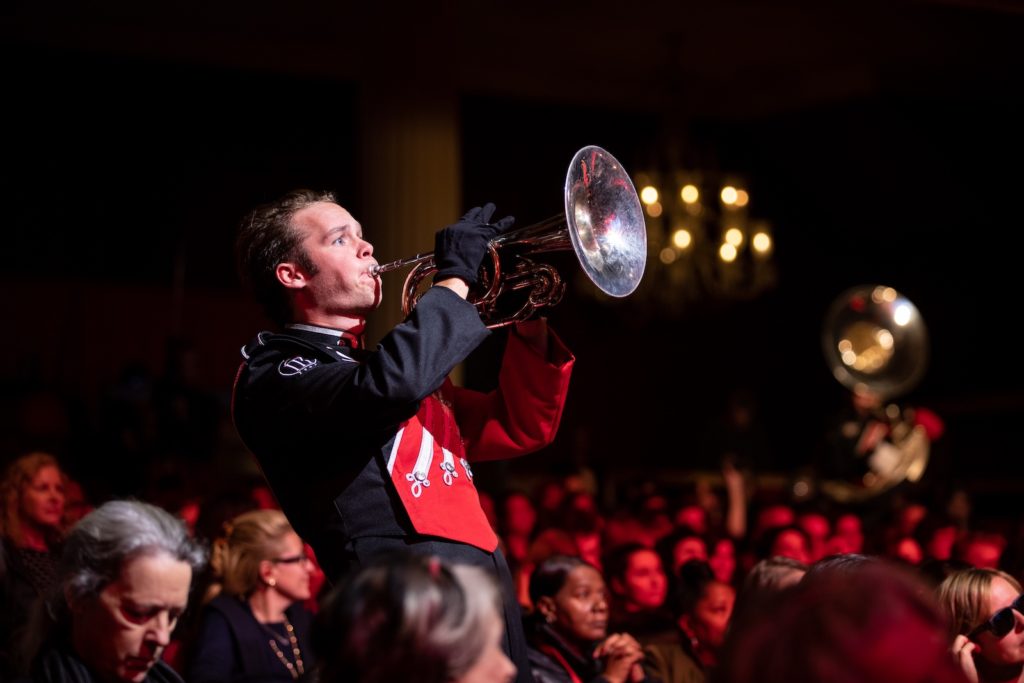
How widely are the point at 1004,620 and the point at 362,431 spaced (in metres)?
1.52

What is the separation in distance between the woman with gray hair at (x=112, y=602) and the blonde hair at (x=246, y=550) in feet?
5.59

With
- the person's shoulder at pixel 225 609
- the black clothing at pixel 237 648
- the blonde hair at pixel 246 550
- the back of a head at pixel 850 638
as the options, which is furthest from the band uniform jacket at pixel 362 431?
the blonde hair at pixel 246 550

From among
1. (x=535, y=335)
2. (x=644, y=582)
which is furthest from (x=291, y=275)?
(x=644, y=582)

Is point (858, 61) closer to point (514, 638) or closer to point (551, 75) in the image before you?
point (551, 75)

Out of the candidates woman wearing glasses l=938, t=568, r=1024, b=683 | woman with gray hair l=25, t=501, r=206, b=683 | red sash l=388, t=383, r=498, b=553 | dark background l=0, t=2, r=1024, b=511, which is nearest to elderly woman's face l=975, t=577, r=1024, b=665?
woman wearing glasses l=938, t=568, r=1024, b=683

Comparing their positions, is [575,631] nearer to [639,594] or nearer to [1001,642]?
[639,594]

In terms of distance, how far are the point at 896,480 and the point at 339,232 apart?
7.55m

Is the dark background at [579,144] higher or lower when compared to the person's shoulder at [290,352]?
higher

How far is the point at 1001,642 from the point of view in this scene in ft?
9.39

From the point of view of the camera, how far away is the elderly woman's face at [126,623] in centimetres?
218

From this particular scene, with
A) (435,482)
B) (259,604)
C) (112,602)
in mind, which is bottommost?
(259,604)

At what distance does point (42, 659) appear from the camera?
7.20 feet

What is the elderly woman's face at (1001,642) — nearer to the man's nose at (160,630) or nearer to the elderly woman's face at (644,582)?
the man's nose at (160,630)

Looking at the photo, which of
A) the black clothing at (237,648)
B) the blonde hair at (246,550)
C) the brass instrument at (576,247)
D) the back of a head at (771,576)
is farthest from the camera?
the blonde hair at (246,550)
